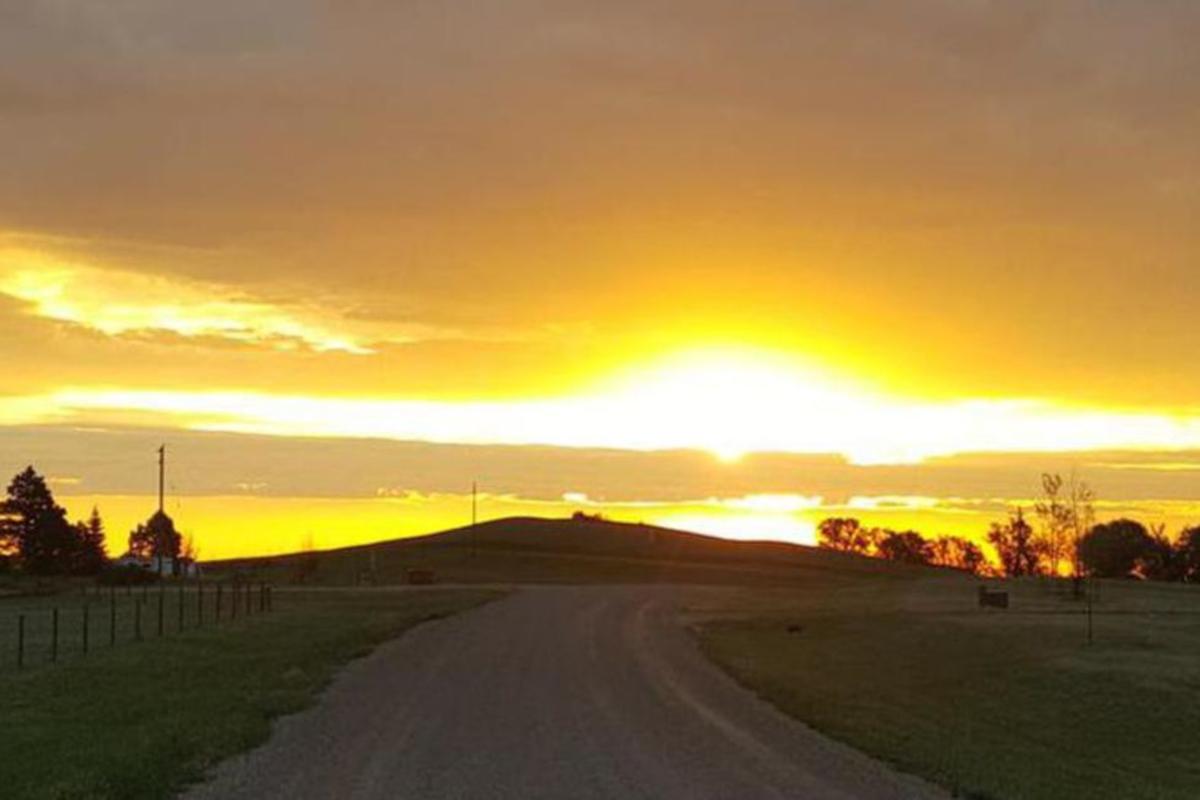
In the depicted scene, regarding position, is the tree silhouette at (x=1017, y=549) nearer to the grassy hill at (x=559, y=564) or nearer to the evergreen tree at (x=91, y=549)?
the grassy hill at (x=559, y=564)

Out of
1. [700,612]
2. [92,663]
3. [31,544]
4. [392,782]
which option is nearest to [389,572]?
[31,544]

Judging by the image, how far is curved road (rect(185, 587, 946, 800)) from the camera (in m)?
15.4

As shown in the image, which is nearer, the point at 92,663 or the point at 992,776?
the point at 992,776

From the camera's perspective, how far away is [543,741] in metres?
19.1

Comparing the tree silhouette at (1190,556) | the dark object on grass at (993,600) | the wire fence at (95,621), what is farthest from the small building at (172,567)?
the tree silhouette at (1190,556)

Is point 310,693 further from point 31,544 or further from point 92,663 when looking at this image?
point 31,544

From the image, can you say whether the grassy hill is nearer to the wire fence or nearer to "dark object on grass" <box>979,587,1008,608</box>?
the wire fence

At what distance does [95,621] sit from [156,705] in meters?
38.9

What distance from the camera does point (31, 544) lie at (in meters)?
140

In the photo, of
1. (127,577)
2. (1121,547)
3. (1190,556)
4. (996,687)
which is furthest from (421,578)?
(996,687)

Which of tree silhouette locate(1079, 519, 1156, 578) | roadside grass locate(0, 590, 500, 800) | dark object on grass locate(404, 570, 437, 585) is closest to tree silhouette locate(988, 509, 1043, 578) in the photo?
tree silhouette locate(1079, 519, 1156, 578)

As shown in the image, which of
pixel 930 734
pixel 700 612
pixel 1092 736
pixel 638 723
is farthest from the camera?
pixel 700 612

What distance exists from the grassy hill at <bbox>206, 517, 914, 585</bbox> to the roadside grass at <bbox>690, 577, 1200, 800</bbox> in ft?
238

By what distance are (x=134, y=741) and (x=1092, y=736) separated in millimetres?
20250
